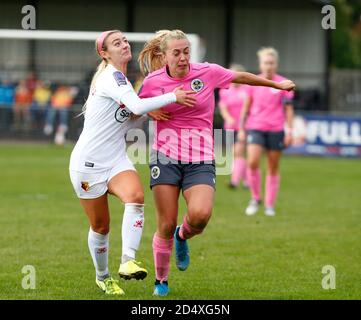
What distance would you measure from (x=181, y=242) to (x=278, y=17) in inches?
1243

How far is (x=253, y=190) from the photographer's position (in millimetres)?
14664

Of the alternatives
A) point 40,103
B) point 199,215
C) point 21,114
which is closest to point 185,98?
point 199,215

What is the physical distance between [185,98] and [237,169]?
10.6m

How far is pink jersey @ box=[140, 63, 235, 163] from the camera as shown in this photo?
8.15m

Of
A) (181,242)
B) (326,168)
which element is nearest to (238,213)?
(181,242)

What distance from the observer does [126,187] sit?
313 inches

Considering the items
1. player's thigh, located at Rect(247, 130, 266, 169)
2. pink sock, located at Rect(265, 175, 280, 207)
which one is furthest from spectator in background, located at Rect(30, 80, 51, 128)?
pink sock, located at Rect(265, 175, 280, 207)

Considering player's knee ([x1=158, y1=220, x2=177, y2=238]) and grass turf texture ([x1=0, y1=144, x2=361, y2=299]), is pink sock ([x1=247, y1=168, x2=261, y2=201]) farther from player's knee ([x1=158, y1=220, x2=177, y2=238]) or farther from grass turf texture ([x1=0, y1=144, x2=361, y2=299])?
player's knee ([x1=158, y1=220, x2=177, y2=238])

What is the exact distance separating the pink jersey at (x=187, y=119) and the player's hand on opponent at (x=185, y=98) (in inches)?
12.5

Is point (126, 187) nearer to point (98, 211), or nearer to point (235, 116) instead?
point (98, 211)

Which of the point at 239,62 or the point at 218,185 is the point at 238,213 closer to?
the point at 218,185

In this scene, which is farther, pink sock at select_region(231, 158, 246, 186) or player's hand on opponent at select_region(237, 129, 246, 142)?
pink sock at select_region(231, 158, 246, 186)

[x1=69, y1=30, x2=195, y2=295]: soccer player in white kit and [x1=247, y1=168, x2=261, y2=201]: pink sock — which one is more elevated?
[x1=69, y1=30, x2=195, y2=295]: soccer player in white kit

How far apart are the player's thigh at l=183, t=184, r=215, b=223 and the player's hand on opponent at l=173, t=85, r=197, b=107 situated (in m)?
0.75
